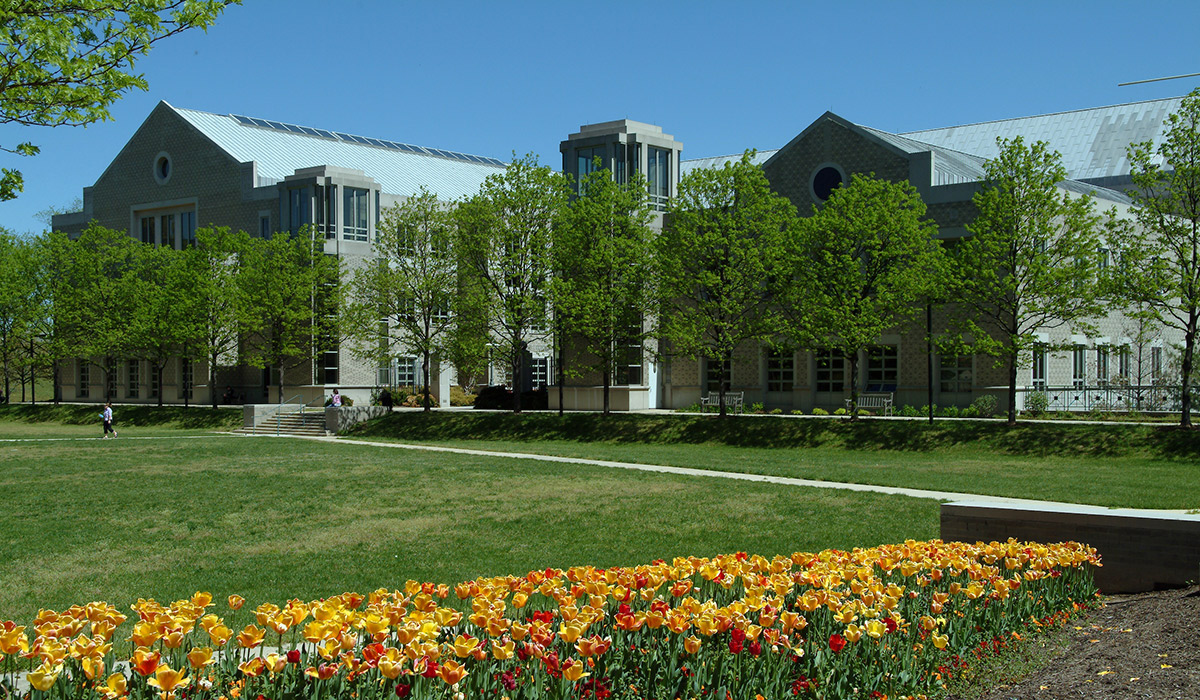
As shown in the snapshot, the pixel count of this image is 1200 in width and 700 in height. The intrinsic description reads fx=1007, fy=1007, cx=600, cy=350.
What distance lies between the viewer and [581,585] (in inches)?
239

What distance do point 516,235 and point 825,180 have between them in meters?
12.4

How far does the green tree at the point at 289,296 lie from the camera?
46.1 m

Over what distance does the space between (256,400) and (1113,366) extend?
41.1 m

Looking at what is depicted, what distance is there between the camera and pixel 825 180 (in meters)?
39.9

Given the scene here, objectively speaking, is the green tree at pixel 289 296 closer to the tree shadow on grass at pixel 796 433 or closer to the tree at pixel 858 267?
the tree shadow on grass at pixel 796 433

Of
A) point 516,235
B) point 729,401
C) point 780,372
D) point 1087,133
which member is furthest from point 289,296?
point 1087,133

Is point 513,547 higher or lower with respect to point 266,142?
lower

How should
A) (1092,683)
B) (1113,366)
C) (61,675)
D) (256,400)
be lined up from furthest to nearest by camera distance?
(256,400) < (1113,366) < (1092,683) < (61,675)

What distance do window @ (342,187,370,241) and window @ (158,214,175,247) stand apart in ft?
49.5

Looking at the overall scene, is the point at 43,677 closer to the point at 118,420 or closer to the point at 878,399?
the point at 878,399

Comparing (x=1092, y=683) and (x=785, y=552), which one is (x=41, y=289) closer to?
(x=785, y=552)

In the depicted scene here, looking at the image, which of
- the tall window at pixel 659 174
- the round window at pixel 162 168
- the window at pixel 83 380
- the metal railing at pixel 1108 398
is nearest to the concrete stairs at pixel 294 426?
the tall window at pixel 659 174

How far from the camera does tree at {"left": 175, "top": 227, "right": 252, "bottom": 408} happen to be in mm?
46188

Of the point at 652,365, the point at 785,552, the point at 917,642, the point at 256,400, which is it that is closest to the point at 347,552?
the point at 785,552
